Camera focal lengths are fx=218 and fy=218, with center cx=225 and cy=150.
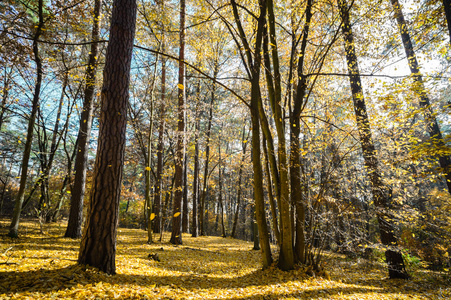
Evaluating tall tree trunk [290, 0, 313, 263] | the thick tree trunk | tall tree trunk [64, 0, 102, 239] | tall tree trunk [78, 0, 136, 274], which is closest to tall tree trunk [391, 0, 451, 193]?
tall tree trunk [290, 0, 313, 263]

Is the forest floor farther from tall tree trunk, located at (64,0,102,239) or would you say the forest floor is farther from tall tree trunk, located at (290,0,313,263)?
tall tree trunk, located at (64,0,102,239)

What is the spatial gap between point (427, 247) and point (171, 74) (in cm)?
1313

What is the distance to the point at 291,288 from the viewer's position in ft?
12.0

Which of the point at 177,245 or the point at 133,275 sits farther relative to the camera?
the point at 177,245

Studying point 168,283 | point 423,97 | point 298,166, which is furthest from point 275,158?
point 423,97

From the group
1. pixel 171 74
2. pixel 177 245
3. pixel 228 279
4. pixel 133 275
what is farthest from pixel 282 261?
pixel 171 74

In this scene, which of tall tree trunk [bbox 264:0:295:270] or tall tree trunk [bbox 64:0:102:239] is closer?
tall tree trunk [bbox 264:0:295:270]

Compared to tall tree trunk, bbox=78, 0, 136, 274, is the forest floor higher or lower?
lower

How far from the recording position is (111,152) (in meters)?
3.15

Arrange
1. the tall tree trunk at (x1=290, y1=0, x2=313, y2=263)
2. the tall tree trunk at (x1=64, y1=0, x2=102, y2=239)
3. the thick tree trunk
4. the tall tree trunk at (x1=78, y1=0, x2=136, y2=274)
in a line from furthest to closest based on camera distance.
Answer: the tall tree trunk at (x1=64, y1=0, x2=102, y2=239)
the tall tree trunk at (x1=290, y1=0, x2=313, y2=263)
the thick tree trunk
the tall tree trunk at (x1=78, y1=0, x2=136, y2=274)

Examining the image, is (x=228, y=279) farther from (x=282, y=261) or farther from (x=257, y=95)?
(x=257, y=95)

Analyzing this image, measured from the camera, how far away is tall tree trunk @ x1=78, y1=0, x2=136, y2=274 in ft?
9.77

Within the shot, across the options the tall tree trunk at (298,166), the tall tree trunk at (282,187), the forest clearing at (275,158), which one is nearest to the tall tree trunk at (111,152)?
the forest clearing at (275,158)

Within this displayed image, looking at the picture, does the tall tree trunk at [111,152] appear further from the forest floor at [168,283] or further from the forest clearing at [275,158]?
the forest floor at [168,283]
